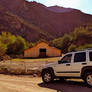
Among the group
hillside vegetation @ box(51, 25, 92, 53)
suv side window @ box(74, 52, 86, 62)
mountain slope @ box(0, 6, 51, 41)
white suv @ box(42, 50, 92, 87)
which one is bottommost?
white suv @ box(42, 50, 92, 87)

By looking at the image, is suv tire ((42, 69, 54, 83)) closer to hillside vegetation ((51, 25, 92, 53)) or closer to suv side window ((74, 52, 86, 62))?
suv side window ((74, 52, 86, 62))

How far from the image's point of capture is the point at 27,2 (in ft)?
394

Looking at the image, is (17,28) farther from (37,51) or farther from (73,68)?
(73,68)

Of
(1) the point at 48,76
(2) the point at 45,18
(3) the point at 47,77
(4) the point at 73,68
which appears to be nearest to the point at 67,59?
(4) the point at 73,68

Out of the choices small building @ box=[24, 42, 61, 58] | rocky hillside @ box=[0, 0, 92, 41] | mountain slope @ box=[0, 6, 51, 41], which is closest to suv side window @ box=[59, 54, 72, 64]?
small building @ box=[24, 42, 61, 58]

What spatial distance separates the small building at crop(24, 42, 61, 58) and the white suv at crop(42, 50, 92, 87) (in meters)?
35.6

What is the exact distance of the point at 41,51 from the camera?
4581 cm

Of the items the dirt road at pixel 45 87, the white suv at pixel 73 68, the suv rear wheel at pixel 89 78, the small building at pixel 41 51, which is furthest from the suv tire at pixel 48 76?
the small building at pixel 41 51

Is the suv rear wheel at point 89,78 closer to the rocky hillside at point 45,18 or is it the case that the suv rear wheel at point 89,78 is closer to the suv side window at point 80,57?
the suv side window at point 80,57

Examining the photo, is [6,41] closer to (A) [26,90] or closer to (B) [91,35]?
(B) [91,35]

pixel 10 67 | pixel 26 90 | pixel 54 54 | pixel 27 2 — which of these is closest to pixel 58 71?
pixel 26 90

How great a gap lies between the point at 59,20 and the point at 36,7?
22.5 m

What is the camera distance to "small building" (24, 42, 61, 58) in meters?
44.7

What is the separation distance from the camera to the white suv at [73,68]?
7.43 metres
